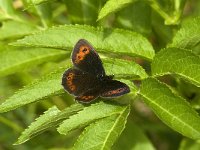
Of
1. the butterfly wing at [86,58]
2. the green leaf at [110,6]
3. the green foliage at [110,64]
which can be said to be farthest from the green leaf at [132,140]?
the green leaf at [110,6]

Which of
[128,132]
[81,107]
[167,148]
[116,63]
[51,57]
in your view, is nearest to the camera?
[81,107]

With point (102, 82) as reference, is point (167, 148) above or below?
below

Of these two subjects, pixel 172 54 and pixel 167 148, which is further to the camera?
pixel 167 148

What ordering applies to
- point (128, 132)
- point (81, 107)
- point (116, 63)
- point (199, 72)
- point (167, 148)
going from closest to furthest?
point (199, 72)
point (81, 107)
point (116, 63)
point (128, 132)
point (167, 148)

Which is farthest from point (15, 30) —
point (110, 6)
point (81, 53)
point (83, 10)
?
point (110, 6)

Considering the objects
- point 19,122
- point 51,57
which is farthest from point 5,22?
point 19,122

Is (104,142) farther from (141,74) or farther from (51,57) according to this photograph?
(51,57)
